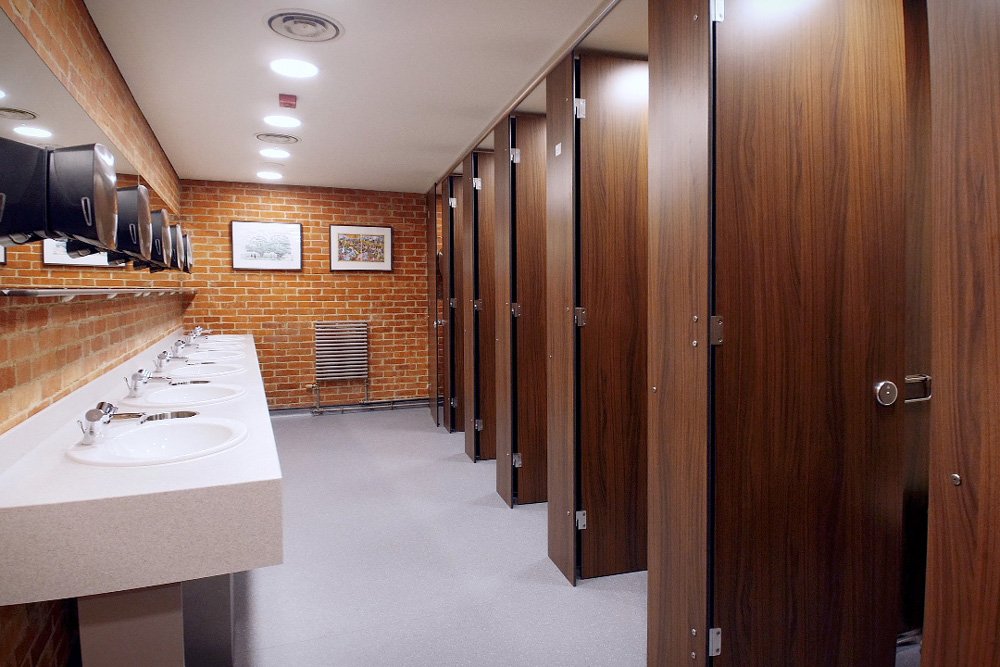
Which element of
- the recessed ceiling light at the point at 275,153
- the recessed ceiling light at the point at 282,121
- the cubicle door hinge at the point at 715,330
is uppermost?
the recessed ceiling light at the point at 275,153

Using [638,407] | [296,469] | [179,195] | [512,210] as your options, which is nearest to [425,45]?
[512,210]

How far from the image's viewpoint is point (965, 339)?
0.82 metres

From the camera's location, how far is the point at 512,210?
3504 mm

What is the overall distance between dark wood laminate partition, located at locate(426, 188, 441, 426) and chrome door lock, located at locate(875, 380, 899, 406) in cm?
458

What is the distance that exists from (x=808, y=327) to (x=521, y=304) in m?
2.04

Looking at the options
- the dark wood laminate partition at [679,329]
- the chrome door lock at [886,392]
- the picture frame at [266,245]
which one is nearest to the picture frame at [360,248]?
the picture frame at [266,245]

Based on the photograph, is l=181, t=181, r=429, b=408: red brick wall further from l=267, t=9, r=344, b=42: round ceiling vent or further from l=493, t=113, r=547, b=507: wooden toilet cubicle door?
l=267, t=9, r=344, b=42: round ceiling vent

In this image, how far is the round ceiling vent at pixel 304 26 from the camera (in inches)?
93.5

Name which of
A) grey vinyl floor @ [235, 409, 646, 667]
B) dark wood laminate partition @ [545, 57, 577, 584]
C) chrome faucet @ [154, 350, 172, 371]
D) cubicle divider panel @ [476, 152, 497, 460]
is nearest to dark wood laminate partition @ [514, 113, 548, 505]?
grey vinyl floor @ [235, 409, 646, 667]

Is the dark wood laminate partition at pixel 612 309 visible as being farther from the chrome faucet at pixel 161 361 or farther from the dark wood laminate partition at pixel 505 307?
the chrome faucet at pixel 161 361

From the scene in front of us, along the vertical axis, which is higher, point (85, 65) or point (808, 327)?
point (85, 65)

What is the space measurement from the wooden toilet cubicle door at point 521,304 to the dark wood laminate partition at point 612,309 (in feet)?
3.04

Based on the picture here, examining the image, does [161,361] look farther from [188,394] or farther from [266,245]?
[266,245]

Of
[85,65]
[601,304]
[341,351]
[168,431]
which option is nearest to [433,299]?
[341,351]
